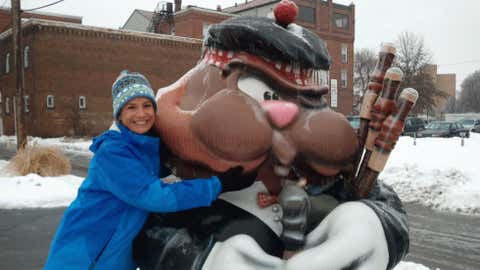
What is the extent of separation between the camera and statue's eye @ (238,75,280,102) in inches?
76.7

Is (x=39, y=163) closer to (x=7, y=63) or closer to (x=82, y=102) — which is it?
(x=82, y=102)

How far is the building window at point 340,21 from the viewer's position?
33.8 metres

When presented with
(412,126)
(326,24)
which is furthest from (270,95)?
(326,24)

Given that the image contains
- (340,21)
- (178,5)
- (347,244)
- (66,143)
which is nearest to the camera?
(347,244)

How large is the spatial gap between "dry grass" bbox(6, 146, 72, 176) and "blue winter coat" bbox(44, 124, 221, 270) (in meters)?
8.11

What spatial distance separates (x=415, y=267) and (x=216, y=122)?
2.96 meters

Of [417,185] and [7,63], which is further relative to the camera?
[7,63]

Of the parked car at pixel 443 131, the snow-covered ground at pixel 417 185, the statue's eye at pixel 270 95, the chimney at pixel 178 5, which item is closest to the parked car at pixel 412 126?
the parked car at pixel 443 131

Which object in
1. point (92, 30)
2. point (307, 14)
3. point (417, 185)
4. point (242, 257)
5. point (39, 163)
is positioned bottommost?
point (417, 185)

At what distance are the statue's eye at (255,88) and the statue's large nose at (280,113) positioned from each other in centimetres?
8

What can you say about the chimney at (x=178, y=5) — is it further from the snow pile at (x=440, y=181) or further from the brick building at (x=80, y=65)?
the snow pile at (x=440, y=181)

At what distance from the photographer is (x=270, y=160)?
1.89 m

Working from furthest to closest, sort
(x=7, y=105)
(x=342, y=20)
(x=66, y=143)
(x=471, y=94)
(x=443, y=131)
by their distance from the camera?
(x=471, y=94) → (x=342, y=20) → (x=7, y=105) → (x=443, y=131) → (x=66, y=143)

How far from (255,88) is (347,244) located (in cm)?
70
